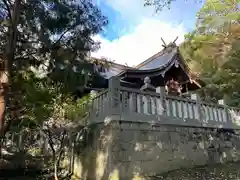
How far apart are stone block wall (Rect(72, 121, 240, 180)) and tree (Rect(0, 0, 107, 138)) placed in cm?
158

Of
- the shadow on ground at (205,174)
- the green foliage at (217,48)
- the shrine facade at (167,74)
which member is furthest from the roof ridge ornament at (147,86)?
the green foliage at (217,48)

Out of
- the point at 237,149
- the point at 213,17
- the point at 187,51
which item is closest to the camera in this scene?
the point at 237,149

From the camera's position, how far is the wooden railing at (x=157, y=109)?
5.69 meters

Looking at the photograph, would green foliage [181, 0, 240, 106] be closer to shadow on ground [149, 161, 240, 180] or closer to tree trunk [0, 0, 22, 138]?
shadow on ground [149, 161, 240, 180]

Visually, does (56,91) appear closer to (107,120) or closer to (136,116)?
(107,120)

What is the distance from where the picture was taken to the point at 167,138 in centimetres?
613

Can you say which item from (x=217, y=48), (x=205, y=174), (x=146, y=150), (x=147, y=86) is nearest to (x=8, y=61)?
(x=146, y=150)

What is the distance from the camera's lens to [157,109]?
6.26 metres

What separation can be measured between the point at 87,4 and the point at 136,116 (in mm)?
3034

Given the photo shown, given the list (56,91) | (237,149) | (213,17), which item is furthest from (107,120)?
→ (213,17)

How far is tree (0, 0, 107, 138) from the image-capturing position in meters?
5.42

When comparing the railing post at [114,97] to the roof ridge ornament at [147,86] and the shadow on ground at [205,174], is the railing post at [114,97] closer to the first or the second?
the shadow on ground at [205,174]

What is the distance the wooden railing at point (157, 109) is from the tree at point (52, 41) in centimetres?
87

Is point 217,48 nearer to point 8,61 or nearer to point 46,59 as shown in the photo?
point 46,59
